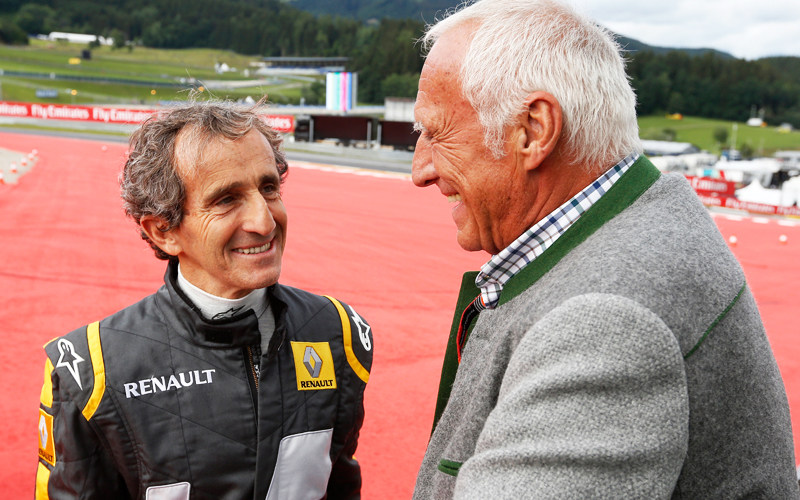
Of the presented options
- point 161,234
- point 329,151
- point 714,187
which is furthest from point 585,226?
point 329,151

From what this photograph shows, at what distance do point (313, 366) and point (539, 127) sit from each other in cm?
105

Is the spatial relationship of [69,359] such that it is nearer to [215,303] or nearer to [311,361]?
[215,303]

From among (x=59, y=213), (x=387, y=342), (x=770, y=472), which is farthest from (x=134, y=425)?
(x=59, y=213)

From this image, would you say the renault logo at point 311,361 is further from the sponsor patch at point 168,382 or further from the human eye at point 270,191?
the human eye at point 270,191

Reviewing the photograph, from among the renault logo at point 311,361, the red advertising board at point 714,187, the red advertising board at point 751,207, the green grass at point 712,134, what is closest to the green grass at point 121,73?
the green grass at point 712,134

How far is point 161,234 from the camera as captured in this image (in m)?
2.16

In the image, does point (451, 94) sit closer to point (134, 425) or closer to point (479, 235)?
point (479, 235)

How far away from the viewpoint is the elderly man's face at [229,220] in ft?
6.69

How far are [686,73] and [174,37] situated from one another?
220 ft

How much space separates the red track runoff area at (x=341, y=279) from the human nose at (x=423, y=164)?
6.07 feet

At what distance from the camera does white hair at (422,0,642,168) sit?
1.34 m

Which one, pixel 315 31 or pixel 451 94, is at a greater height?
pixel 315 31

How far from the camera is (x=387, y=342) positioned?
18.7ft

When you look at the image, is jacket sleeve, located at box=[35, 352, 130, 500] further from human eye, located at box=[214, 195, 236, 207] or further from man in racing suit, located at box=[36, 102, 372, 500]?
human eye, located at box=[214, 195, 236, 207]
